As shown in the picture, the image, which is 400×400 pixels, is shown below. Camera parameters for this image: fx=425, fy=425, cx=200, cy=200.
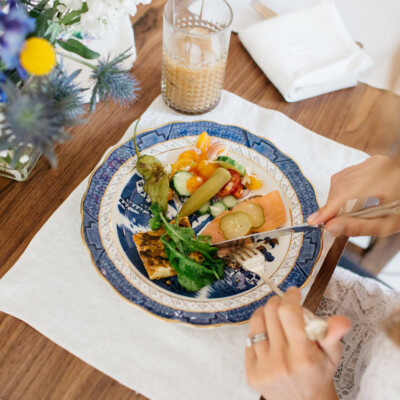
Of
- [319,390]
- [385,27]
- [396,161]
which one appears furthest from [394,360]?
[385,27]

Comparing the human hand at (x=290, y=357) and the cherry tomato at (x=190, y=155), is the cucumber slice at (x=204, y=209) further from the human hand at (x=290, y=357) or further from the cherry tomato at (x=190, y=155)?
the human hand at (x=290, y=357)

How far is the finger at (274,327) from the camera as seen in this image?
89 centimetres

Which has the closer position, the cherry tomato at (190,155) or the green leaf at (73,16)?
the green leaf at (73,16)

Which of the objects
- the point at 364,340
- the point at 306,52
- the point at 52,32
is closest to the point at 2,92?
the point at 52,32

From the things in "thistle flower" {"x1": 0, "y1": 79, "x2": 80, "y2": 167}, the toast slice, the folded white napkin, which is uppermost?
"thistle flower" {"x1": 0, "y1": 79, "x2": 80, "y2": 167}

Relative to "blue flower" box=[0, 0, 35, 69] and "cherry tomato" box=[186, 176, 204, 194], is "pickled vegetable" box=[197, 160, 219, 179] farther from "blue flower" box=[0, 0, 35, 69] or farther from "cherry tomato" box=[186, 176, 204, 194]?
"blue flower" box=[0, 0, 35, 69]

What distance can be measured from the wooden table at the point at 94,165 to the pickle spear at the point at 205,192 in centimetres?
35

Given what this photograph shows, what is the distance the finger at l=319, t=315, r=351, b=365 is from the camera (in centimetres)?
A: 82

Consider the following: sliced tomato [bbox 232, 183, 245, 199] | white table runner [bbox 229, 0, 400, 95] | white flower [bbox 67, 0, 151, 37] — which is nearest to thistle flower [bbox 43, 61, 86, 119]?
white flower [bbox 67, 0, 151, 37]

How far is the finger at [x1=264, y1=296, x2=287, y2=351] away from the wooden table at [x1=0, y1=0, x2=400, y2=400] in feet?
0.83

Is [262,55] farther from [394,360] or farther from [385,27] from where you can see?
[394,360]

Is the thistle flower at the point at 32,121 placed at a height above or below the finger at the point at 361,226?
above

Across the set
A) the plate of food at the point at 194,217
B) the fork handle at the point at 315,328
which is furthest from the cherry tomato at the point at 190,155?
the fork handle at the point at 315,328

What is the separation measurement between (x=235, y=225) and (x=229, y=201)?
14cm
